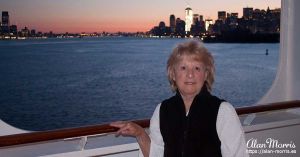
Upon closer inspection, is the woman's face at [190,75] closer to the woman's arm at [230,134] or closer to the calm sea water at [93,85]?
the woman's arm at [230,134]

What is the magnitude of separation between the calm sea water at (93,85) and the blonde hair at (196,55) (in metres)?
28.8

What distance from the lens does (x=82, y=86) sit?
38531 millimetres

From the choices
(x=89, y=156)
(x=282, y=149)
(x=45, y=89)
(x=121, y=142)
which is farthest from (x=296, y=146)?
(x=45, y=89)

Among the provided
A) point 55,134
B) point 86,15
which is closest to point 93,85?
point 86,15

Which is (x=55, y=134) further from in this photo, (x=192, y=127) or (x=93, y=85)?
(x=93, y=85)

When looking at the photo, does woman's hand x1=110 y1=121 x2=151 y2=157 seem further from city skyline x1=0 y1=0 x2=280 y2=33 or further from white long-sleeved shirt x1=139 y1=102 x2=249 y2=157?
city skyline x1=0 y1=0 x2=280 y2=33

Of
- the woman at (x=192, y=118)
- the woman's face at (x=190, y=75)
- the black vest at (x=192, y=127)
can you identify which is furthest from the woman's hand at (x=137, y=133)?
the woman's face at (x=190, y=75)

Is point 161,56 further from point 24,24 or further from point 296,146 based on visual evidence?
point 296,146

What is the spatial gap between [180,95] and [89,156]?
2.17 ft

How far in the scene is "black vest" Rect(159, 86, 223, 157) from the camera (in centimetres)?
115

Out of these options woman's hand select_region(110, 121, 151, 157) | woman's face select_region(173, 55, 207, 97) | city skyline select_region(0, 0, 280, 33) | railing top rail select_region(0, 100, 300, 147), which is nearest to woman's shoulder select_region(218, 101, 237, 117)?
woman's face select_region(173, 55, 207, 97)

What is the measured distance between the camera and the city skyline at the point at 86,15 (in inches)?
1994

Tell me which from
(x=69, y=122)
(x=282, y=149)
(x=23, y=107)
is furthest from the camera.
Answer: (x=23, y=107)

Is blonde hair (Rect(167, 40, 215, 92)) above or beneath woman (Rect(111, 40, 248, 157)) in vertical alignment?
above
